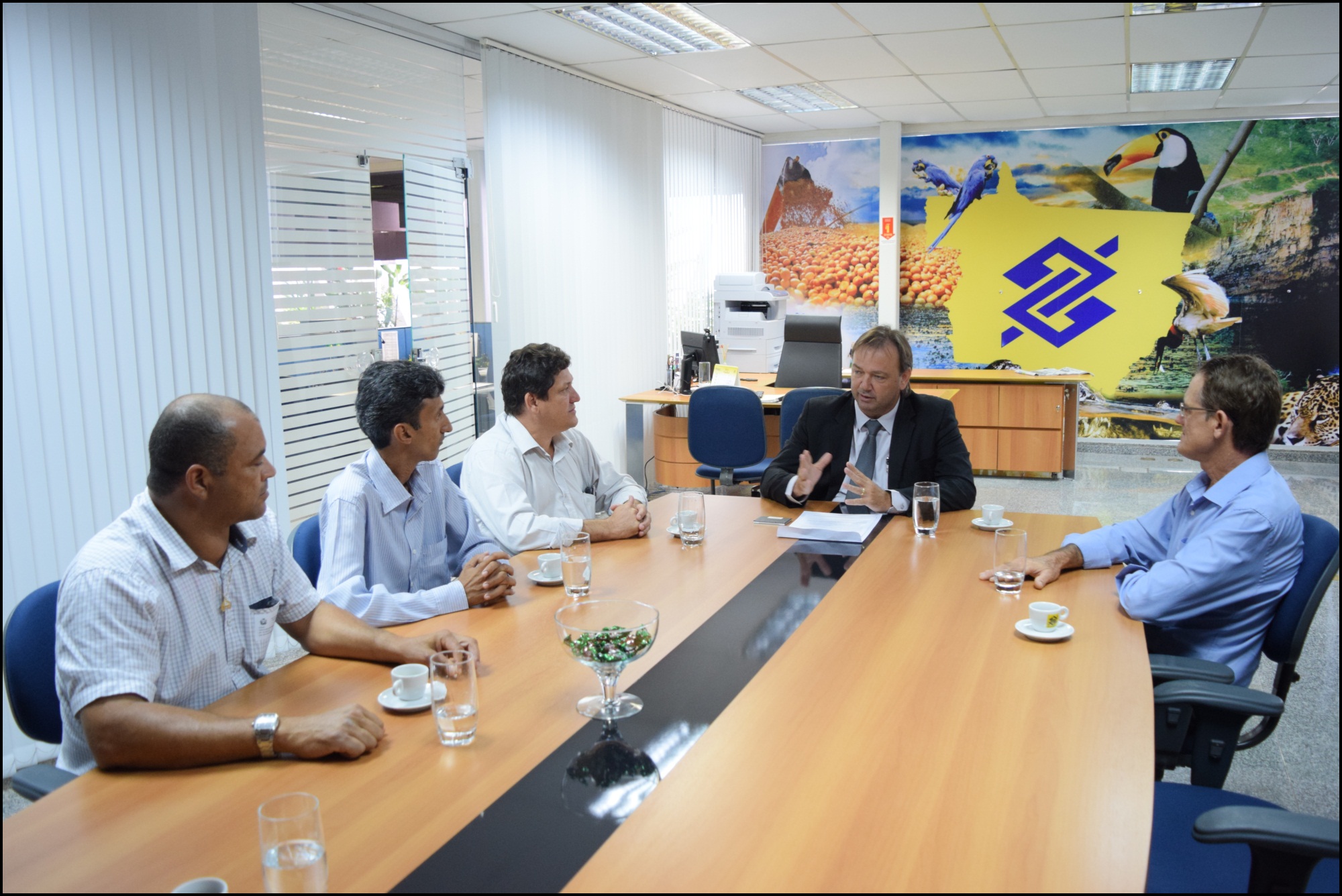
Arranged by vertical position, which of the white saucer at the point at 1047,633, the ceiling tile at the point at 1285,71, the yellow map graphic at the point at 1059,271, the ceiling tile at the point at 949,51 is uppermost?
the ceiling tile at the point at 1285,71

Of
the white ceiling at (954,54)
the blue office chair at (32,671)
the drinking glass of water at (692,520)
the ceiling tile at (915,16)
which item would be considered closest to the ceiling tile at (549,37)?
the white ceiling at (954,54)

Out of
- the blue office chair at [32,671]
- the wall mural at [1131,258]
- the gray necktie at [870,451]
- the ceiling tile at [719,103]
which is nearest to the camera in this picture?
the blue office chair at [32,671]

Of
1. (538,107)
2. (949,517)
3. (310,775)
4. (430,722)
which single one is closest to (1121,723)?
(430,722)

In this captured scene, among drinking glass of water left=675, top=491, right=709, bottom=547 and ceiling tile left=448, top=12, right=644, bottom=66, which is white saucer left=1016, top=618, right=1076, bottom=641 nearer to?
drinking glass of water left=675, top=491, right=709, bottom=547

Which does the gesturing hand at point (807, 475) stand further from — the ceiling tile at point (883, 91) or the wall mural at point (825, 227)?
the wall mural at point (825, 227)

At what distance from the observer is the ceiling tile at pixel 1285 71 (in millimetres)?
5758

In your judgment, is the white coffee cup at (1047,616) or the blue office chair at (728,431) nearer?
the white coffee cup at (1047,616)

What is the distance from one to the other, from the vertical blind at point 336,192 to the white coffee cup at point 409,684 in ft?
8.26

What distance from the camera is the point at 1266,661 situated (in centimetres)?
397

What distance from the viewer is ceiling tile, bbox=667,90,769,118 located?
6.77 meters

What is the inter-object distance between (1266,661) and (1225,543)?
2278mm

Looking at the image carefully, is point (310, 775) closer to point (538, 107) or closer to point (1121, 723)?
point (1121, 723)

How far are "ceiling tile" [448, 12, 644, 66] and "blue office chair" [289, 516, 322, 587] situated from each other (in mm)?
2902

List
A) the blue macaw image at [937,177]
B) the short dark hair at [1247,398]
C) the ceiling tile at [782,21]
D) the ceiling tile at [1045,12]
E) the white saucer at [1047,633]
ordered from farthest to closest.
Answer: the blue macaw image at [937,177], the ceiling tile at [782,21], the ceiling tile at [1045,12], the short dark hair at [1247,398], the white saucer at [1047,633]
